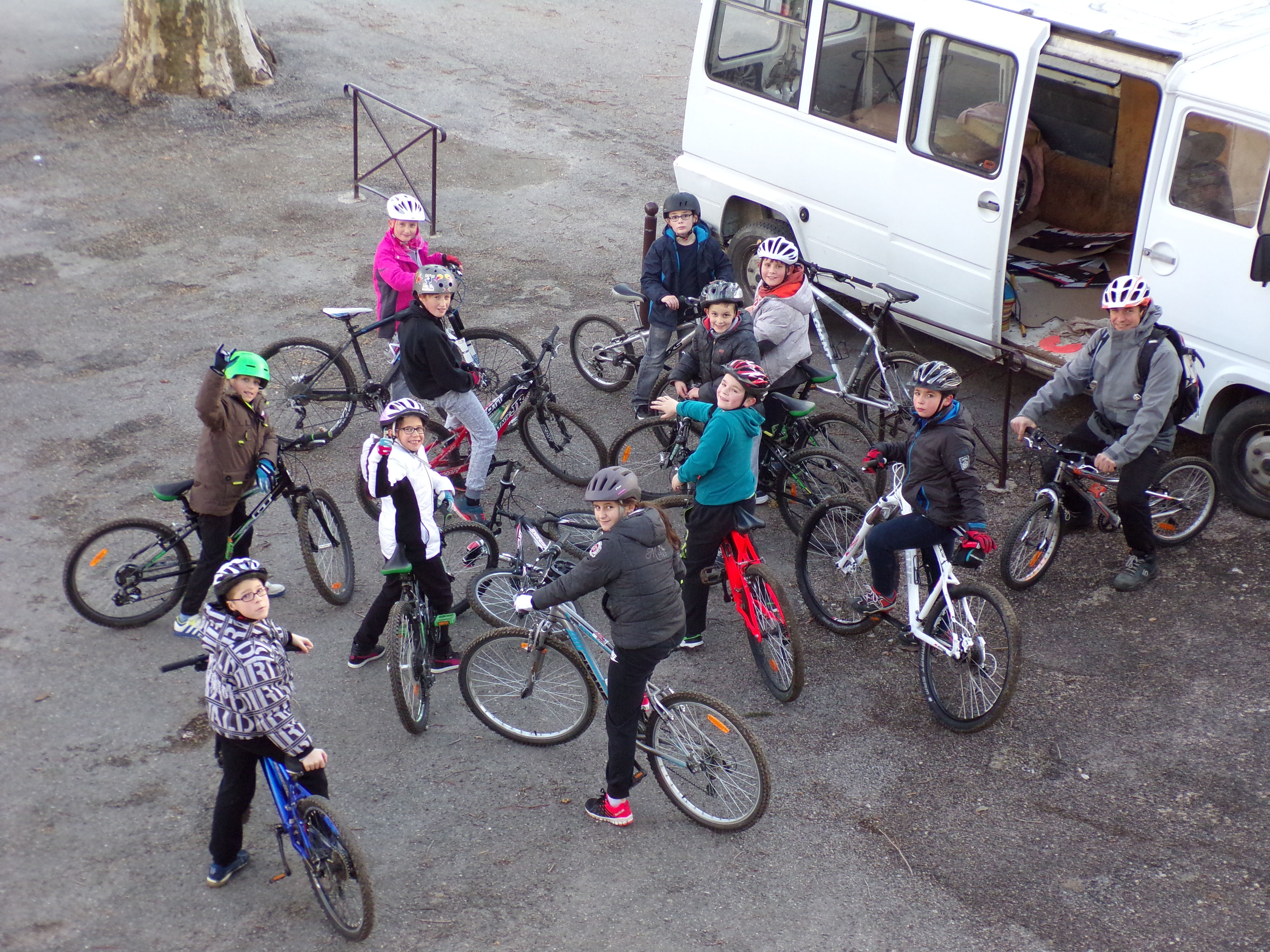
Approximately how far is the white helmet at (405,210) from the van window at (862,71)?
3295mm

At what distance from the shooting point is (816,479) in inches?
293

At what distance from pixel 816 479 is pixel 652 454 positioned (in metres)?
1.16

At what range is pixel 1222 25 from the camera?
7656 mm

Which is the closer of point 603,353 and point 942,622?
point 942,622

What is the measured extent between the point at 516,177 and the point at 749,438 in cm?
816

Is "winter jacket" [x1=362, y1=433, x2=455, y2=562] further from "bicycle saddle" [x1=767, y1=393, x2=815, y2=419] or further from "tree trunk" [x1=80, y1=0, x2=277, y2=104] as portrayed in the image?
"tree trunk" [x1=80, y1=0, x2=277, y2=104]

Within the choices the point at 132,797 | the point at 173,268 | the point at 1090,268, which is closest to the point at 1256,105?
the point at 1090,268

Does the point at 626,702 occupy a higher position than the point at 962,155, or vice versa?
the point at 962,155

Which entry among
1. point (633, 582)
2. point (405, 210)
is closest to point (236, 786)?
point (633, 582)

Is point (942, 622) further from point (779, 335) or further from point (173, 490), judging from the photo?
point (173, 490)

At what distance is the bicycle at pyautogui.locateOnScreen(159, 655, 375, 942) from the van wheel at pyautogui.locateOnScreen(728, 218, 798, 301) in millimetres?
6115

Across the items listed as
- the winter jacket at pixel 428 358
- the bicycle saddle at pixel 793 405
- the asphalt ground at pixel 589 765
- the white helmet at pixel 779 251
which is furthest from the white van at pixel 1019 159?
the winter jacket at pixel 428 358

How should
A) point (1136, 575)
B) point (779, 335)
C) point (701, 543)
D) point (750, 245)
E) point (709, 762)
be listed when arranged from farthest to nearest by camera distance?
1. point (750, 245)
2. point (779, 335)
3. point (1136, 575)
4. point (701, 543)
5. point (709, 762)

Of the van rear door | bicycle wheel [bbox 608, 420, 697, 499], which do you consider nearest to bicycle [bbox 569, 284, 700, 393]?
bicycle wheel [bbox 608, 420, 697, 499]
